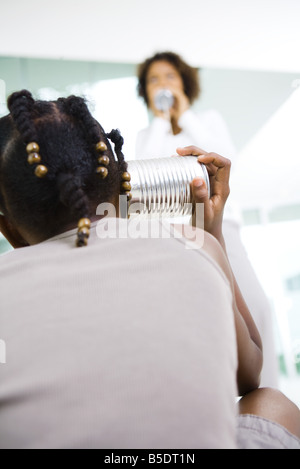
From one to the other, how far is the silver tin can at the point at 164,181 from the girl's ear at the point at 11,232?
183 mm

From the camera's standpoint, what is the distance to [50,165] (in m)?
0.48

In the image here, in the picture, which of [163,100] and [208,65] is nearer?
[163,100]

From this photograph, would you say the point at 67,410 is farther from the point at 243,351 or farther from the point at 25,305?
the point at 243,351

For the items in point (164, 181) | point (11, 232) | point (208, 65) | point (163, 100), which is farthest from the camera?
point (208, 65)

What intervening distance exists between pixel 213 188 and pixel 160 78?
142 cm

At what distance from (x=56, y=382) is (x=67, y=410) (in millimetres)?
24

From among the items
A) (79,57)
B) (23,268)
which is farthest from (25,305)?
(79,57)

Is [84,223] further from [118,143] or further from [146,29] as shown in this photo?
[146,29]

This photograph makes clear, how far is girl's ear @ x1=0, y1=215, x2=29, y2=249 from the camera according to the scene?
0.56 metres

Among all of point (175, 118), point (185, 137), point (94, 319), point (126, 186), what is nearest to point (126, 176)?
point (126, 186)

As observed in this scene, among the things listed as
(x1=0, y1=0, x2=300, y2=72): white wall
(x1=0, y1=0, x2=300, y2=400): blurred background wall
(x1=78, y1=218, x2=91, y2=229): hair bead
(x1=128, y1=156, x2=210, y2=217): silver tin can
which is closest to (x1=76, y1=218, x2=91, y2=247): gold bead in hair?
(x1=78, y1=218, x2=91, y2=229): hair bead

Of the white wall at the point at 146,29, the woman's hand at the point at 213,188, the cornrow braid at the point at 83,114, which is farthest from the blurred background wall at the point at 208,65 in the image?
the cornrow braid at the point at 83,114

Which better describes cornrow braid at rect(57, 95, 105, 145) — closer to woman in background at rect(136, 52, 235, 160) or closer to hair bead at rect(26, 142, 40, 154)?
hair bead at rect(26, 142, 40, 154)

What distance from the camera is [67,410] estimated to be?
1.17 feet
